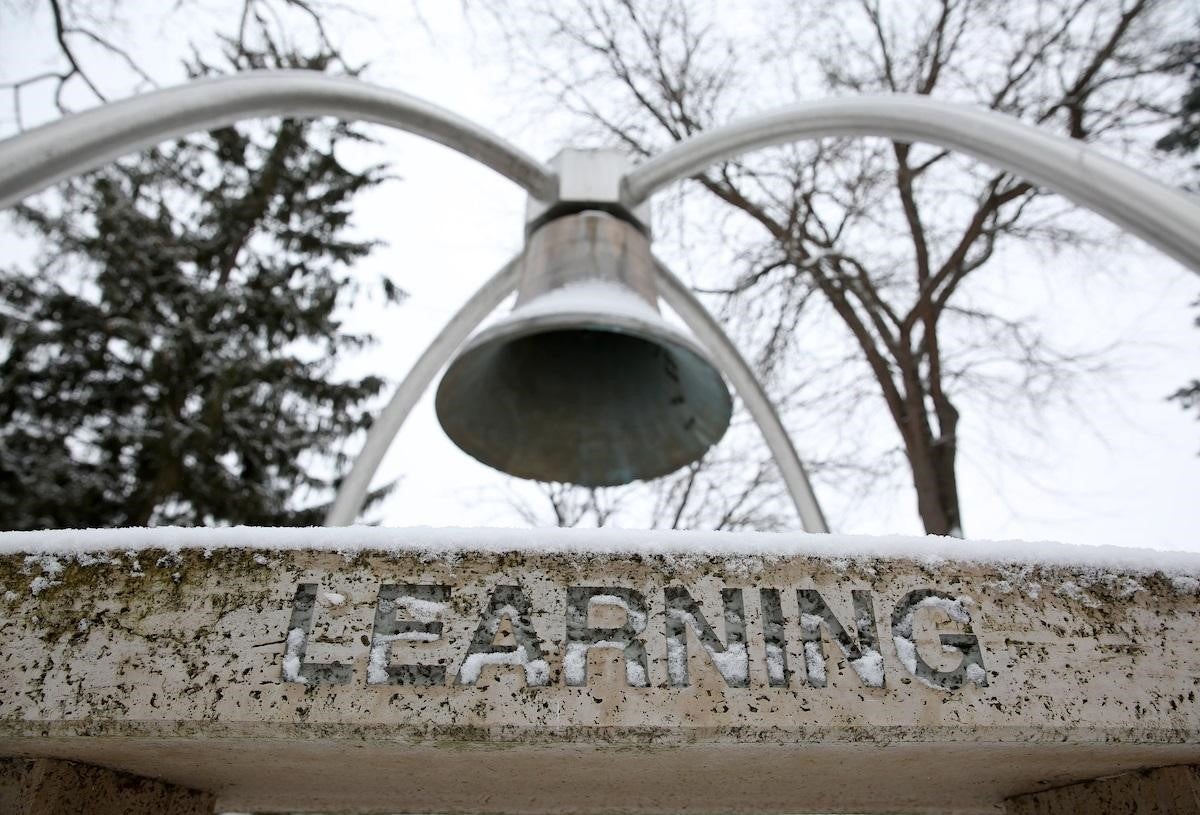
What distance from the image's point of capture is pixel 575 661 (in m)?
1.43

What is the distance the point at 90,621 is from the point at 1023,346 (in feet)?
27.4

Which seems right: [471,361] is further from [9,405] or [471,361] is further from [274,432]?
[9,405]

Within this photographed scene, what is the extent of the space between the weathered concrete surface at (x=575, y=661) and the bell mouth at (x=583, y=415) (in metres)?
1.73

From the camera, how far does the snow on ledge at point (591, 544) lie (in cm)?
152

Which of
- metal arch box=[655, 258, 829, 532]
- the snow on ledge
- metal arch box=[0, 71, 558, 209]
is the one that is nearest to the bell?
metal arch box=[0, 71, 558, 209]

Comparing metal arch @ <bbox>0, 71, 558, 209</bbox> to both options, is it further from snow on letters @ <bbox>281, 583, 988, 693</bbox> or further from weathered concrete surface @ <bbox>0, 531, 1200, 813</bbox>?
snow on letters @ <bbox>281, 583, 988, 693</bbox>

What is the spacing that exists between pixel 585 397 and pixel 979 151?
169 centimetres

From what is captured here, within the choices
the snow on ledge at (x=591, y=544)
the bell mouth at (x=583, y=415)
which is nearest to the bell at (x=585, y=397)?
the bell mouth at (x=583, y=415)

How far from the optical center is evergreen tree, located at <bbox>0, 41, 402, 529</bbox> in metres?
10.0

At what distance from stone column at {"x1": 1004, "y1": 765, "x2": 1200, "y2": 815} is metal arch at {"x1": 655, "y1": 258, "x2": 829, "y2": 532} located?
105 inches

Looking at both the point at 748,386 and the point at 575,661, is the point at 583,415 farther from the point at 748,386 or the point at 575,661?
the point at 575,661

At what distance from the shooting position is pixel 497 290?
478cm

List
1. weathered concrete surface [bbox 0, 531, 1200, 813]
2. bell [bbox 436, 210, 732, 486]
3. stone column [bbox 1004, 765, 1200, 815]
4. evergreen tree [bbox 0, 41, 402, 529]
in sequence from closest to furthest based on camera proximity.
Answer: weathered concrete surface [bbox 0, 531, 1200, 813], stone column [bbox 1004, 765, 1200, 815], bell [bbox 436, 210, 732, 486], evergreen tree [bbox 0, 41, 402, 529]

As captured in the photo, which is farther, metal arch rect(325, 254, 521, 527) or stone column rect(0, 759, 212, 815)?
metal arch rect(325, 254, 521, 527)
